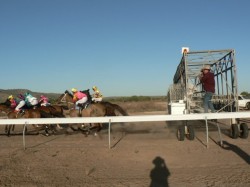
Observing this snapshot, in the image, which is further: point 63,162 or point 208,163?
point 63,162

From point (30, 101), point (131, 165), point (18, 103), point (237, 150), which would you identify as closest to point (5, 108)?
point (18, 103)

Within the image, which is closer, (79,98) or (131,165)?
(131,165)

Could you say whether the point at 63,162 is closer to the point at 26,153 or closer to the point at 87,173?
the point at 87,173

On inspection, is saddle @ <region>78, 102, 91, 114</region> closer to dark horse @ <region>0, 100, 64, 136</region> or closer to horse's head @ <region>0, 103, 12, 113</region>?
dark horse @ <region>0, 100, 64, 136</region>

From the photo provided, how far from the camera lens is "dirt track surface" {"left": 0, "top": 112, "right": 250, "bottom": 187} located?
18.2 feet

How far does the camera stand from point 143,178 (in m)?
5.72

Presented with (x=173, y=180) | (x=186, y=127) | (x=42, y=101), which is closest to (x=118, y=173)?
(x=173, y=180)

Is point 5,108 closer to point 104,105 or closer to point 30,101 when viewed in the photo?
point 30,101

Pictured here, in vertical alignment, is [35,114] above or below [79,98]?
below

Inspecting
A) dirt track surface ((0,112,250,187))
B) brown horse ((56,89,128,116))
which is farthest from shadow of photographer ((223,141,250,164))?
brown horse ((56,89,128,116))

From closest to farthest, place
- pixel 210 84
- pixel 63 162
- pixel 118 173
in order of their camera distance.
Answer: pixel 118 173 < pixel 63 162 < pixel 210 84

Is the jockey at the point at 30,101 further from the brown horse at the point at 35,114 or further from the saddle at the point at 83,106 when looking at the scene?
the saddle at the point at 83,106

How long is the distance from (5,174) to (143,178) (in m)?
2.68

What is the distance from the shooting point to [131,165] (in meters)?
6.88
